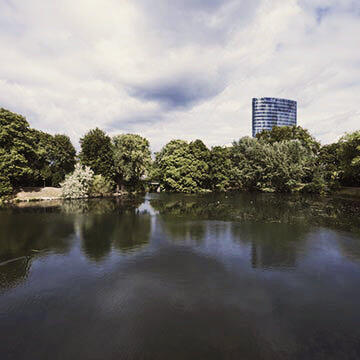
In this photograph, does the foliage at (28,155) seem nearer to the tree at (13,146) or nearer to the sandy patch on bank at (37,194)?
the tree at (13,146)

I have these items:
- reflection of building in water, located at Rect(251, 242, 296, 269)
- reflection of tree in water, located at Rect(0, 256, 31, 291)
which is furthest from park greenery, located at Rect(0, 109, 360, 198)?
reflection of building in water, located at Rect(251, 242, 296, 269)

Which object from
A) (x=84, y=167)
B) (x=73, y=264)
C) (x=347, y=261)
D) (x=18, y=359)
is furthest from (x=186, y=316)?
(x=84, y=167)

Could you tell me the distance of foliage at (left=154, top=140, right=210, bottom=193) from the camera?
188 feet

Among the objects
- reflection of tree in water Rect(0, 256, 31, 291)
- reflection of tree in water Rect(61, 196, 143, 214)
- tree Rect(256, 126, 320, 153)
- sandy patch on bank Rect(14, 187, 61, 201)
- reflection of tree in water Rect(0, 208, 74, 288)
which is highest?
tree Rect(256, 126, 320, 153)

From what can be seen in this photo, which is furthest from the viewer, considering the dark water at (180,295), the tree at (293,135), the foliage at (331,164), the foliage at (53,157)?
the tree at (293,135)

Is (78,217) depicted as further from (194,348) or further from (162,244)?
(194,348)

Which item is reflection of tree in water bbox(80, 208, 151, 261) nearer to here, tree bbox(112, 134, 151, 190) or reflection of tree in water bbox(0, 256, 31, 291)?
reflection of tree in water bbox(0, 256, 31, 291)

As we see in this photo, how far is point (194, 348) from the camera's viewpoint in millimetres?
6633

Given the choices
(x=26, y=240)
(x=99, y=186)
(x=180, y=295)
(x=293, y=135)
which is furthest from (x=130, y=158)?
(x=293, y=135)

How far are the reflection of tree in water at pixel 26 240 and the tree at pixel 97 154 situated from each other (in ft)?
72.4

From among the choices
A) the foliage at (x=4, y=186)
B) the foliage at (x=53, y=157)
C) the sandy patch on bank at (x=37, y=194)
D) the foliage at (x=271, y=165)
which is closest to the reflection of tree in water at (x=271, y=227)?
the foliage at (x=271, y=165)

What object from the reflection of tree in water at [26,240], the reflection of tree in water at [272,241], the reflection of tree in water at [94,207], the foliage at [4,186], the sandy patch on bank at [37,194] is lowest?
the reflection of tree in water at [26,240]

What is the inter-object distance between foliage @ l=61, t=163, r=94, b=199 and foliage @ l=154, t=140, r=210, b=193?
787 inches

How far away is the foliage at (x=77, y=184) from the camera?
42219 mm
